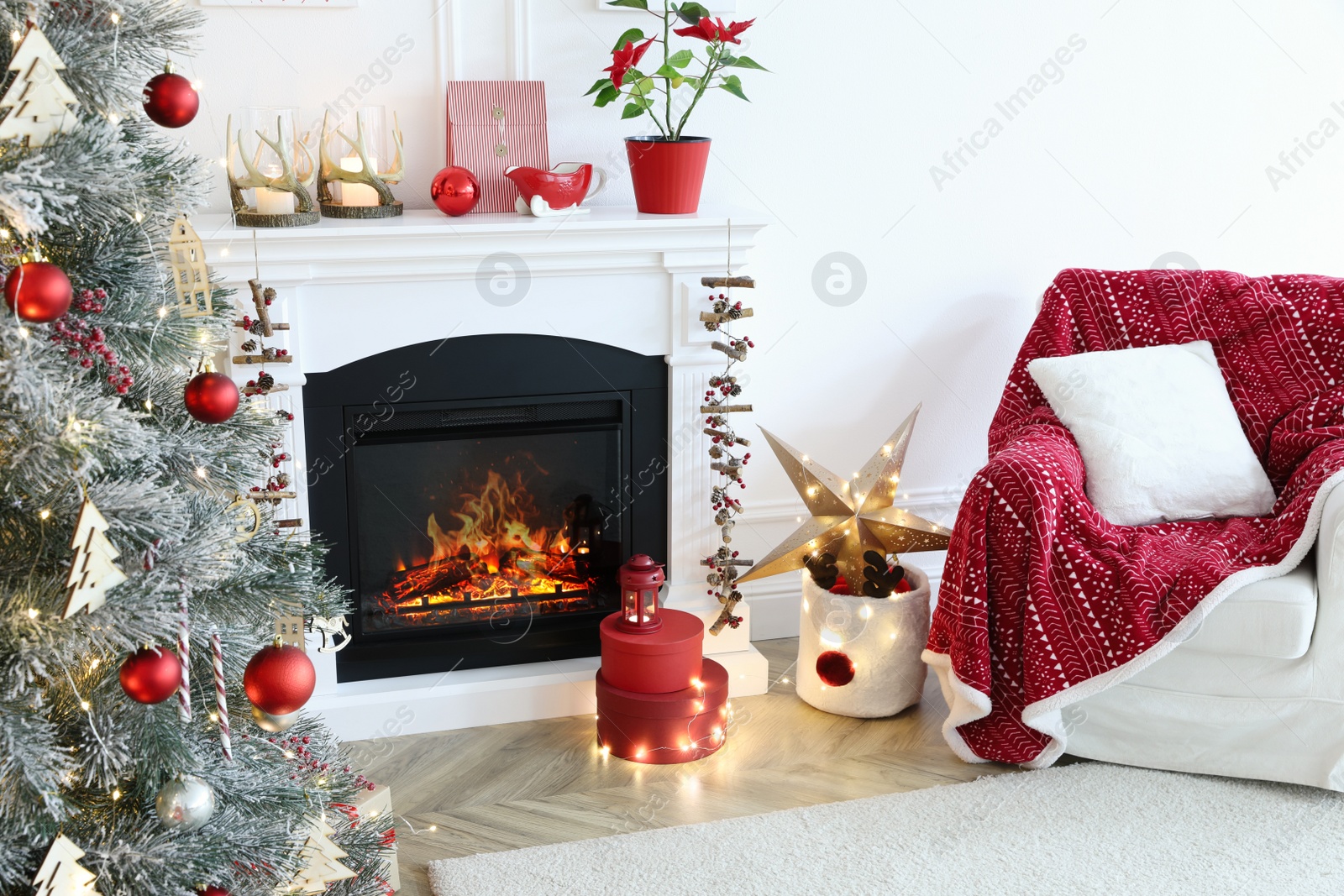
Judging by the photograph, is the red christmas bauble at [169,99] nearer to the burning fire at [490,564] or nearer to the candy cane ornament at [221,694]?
the candy cane ornament at [221,694]

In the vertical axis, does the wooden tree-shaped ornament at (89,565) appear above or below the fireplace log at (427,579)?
above

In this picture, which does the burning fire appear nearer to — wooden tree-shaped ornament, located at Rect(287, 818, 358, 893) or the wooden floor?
the wooden floor

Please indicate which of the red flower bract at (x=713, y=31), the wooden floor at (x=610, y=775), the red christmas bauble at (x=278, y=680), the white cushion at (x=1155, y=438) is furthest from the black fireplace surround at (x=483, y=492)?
the red christmas bauble at (x=278, y=680)

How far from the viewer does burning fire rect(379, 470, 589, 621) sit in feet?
9.07

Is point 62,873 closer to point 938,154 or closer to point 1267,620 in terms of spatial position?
point 1267,620

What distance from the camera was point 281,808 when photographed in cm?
148

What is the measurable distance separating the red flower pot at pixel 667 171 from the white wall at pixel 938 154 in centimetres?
20

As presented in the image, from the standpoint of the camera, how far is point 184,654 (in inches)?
51.1

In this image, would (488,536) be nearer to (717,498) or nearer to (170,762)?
(717,498)

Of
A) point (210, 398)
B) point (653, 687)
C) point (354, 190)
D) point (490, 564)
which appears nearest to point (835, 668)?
point (653, 687)

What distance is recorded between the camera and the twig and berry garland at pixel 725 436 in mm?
2648

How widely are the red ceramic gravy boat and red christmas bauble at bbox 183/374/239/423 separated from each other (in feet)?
4.25

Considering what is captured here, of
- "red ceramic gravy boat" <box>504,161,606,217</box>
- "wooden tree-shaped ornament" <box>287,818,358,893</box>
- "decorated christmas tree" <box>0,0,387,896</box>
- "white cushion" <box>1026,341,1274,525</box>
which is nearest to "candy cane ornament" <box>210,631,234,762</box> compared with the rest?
"decorated christmas tree" <box>0,0,387,896</box>

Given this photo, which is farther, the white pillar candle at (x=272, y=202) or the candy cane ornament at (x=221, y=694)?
the white pillar candle at (x=272, y=202)
